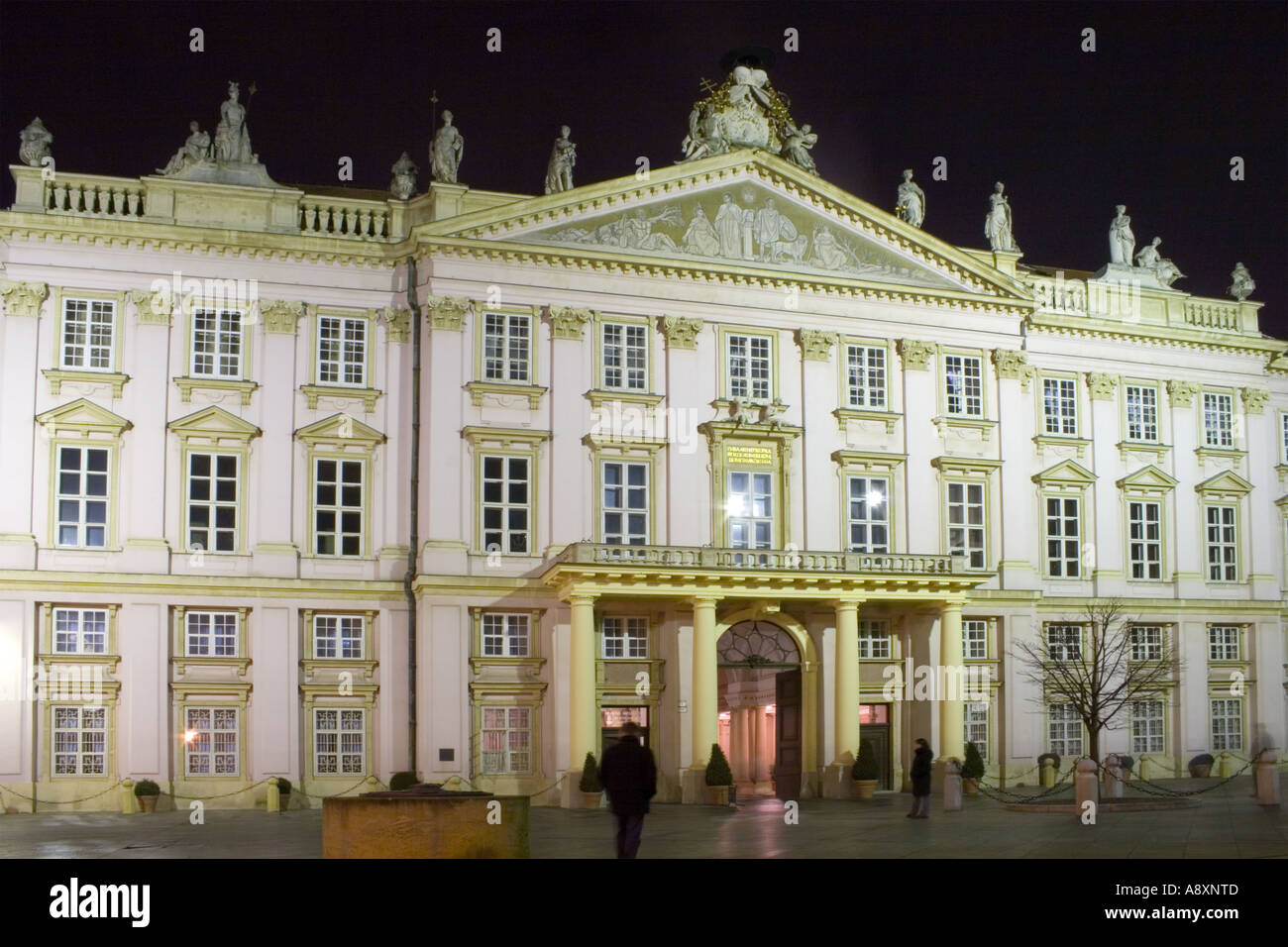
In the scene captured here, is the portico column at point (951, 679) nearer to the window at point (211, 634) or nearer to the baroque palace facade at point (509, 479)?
the baroque palace facade at point (509, 479)

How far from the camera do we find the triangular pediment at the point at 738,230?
4428cm

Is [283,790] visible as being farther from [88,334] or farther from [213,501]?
[88,334]

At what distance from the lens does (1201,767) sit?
161 ft

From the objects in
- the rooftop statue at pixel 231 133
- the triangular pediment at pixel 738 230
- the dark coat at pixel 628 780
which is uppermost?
the rooftop statue at pixel 231 133

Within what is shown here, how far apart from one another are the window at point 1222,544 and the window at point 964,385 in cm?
895

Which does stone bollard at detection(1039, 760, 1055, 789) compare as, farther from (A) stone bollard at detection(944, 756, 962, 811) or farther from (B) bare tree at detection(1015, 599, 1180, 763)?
(A) stone bollard at detection(944, 756, 962, 811)

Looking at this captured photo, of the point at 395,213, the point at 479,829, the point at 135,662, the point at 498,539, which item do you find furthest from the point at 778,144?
the point at 479,829

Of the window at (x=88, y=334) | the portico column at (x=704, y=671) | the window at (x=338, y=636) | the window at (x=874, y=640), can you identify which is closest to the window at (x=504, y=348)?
the window at (x=338, y=636)

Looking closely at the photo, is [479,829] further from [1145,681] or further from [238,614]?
[1145,681]

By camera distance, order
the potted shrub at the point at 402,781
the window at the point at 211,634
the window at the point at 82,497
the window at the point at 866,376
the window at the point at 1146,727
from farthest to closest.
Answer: the window at the point at 1146,727 → the window at the point at 866,376 → the window at the point at 211,634 → the window at the point at 82,497 → the potted shrub at the point at 402,781

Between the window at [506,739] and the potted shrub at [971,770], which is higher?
the window at [506,739]

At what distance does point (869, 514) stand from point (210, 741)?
1820cm

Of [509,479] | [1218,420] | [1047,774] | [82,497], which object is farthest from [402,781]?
[1218,420]
